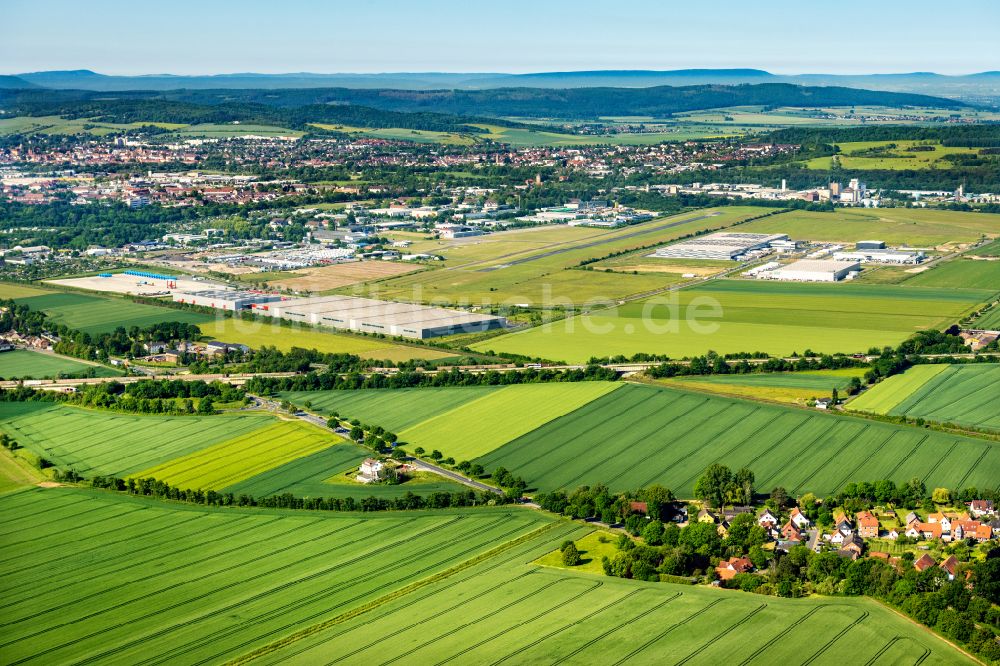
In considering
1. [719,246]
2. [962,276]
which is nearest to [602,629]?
[962,276]

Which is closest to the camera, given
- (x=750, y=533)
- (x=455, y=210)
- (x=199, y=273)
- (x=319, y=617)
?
(x=319, y=617)

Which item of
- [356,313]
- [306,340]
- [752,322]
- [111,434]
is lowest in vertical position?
[111,434]

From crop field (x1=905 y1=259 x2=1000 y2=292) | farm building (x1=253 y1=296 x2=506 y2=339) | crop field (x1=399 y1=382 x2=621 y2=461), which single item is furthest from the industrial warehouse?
crop field (x1=905 y1=259 x2=1000 y2=292)

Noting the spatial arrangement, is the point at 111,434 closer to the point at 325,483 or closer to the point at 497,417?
the point at 325,483

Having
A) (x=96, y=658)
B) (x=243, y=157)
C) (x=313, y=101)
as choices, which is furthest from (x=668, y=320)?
(x=313, y=101)

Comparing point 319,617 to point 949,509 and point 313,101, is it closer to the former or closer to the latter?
point 949,509
